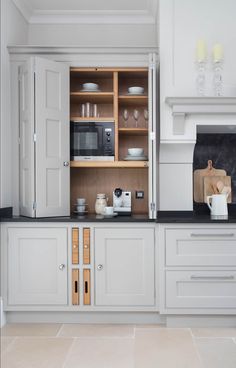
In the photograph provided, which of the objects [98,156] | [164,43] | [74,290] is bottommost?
[74,290]

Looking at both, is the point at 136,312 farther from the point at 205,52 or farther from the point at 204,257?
the point at 205,52

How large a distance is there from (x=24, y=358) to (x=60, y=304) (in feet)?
2.18

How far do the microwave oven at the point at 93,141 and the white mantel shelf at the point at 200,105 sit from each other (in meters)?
0.57

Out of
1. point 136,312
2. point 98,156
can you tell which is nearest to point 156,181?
point 98,156

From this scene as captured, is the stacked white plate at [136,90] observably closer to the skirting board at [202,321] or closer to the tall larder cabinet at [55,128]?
the tall larder cabinet at [55,128]

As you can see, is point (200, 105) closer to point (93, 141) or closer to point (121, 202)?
point (93, 141)

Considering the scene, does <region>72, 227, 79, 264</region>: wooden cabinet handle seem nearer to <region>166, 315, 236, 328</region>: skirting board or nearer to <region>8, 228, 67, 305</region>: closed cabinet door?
<region>8, 228, 67, 305</region>: closed cabinet door

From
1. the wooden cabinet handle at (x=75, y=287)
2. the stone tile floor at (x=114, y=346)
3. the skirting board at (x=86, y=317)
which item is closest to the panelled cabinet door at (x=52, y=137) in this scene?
the wooden cabinet handle at (x=75, y=287)

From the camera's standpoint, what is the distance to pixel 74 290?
324cm

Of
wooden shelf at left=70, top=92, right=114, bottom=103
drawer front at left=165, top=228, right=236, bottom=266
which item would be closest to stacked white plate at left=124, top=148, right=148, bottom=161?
wooden shelf at left=70, top=92, right=114, bottom=103

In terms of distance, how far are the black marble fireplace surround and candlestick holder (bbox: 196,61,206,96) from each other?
1.92 ft

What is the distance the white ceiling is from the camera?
3.74m

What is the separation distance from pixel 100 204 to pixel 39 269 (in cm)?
78

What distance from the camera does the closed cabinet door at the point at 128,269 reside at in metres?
3.23
